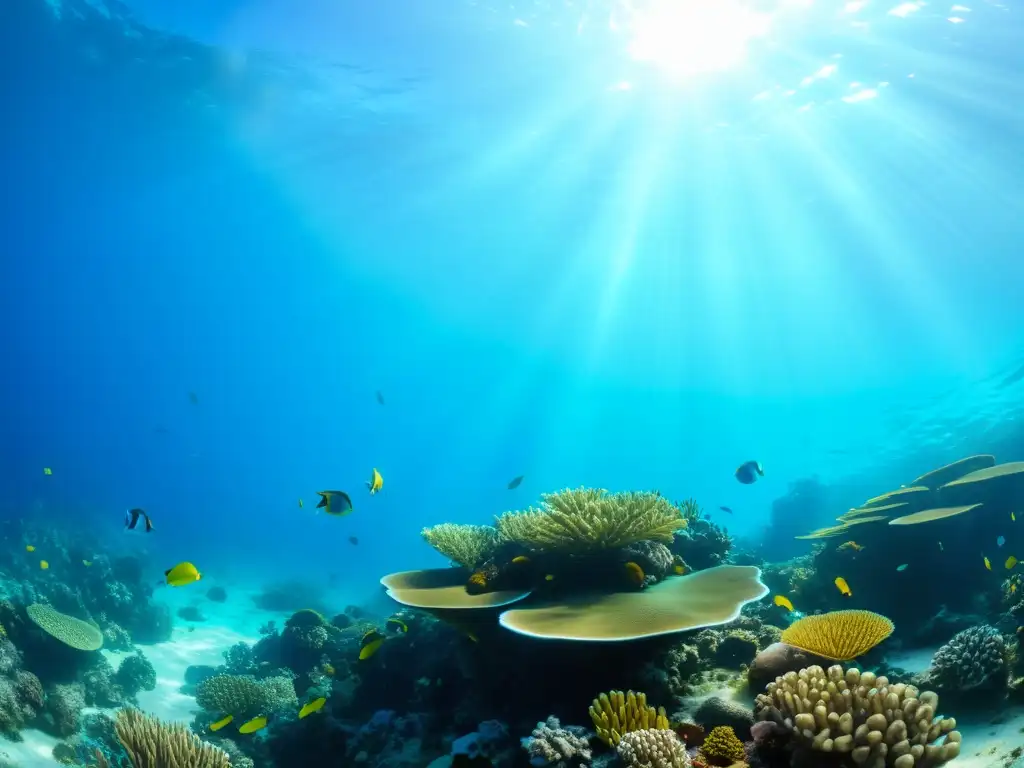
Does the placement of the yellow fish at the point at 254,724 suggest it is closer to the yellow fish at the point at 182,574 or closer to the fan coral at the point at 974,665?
the yellow fish at the point at 182,574

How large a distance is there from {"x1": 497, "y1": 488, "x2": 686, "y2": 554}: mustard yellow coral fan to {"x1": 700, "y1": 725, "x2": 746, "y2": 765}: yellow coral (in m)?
1.94

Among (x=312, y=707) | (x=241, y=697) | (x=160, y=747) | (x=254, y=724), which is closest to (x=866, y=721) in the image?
(x=312, y=707)

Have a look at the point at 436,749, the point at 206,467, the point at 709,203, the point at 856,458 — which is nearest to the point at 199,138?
the point at 709,203

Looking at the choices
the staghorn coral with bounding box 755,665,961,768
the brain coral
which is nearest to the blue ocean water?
the staghorn coral with bounding box 755,665,961,768

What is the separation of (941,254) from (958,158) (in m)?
10.8

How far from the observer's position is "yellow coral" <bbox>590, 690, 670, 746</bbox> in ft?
13.4

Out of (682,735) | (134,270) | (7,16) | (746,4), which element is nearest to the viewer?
(682,735)

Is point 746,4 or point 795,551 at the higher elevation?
point 746,4

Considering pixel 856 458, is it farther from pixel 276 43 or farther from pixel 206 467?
pixel 206 467

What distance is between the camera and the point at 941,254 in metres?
32.8

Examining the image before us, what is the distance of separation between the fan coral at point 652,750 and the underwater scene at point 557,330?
18 mm

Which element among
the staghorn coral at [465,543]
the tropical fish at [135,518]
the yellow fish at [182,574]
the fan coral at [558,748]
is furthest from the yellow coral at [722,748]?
the tropical fish at [135,518]

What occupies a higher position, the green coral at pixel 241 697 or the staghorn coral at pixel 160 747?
the green coral at pixel 241 697

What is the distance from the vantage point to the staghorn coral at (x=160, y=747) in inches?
201
